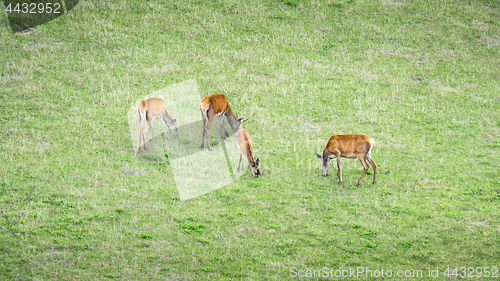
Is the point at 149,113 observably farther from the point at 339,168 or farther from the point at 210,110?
the point at 339,168

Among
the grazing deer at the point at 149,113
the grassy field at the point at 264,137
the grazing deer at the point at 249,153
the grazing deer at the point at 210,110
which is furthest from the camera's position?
the grazing deer at the point at 210,110

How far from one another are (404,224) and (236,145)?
6392 millimetres

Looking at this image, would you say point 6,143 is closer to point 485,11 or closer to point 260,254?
point 260,254

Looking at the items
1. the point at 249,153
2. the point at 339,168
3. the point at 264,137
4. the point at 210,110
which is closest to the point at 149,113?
the point at 210,110

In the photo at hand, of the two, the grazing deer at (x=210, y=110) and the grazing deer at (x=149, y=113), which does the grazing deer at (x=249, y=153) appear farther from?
the grazing deer at (x=149, y=113)

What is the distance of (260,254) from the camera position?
12.7 metres

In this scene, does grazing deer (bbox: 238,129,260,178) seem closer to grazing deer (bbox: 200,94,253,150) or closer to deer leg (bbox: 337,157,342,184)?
grazing deer (bbox: 200,94,253,150)

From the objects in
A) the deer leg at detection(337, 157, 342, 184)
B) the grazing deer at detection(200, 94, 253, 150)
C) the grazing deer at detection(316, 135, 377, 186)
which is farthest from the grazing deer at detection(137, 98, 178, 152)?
the deer leg at detection(337, 157, 342, 184)


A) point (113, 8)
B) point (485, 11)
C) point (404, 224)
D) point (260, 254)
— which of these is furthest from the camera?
point (485, 11)

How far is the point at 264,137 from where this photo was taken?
18.8m

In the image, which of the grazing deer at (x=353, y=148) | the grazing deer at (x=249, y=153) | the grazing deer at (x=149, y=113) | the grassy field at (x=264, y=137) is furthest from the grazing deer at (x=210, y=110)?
the grazing deer at (x=353, y=148)

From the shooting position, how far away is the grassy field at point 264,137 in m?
12.8

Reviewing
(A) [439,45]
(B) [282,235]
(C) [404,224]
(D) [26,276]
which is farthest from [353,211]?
(A) [439,45]

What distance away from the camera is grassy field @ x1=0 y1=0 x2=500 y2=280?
41.9 feet
